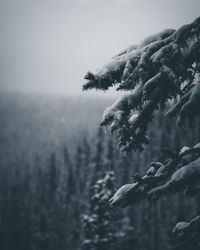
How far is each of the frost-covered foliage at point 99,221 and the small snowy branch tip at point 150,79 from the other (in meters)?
21.3

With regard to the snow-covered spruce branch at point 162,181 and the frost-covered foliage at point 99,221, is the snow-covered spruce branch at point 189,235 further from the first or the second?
the frost-covered foliage at point 99,221

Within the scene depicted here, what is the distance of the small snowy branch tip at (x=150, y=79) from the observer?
3.54 meters

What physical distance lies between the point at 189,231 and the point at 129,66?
7.59 feet

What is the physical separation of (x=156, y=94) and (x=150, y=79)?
0.19 metres

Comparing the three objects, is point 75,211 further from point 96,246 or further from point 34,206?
point 96,246

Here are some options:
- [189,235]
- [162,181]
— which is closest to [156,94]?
[162,181]

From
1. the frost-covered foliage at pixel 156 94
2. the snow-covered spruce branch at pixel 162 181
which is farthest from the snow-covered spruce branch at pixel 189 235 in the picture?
the snow-covered spruce branch at pixel 162 181

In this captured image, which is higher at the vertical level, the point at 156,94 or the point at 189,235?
the point at 156,94

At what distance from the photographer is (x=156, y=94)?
3668 mm

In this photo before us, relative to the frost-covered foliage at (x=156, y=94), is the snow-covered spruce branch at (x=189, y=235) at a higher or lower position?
lower

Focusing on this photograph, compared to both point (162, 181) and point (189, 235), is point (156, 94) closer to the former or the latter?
point (162, 181)

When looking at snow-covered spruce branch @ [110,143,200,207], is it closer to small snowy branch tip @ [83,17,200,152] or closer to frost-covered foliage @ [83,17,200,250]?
frost-covered foliage @ [83,17,200,250]

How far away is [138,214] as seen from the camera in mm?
65312

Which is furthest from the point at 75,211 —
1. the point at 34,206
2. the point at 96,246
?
the point at 96,246
